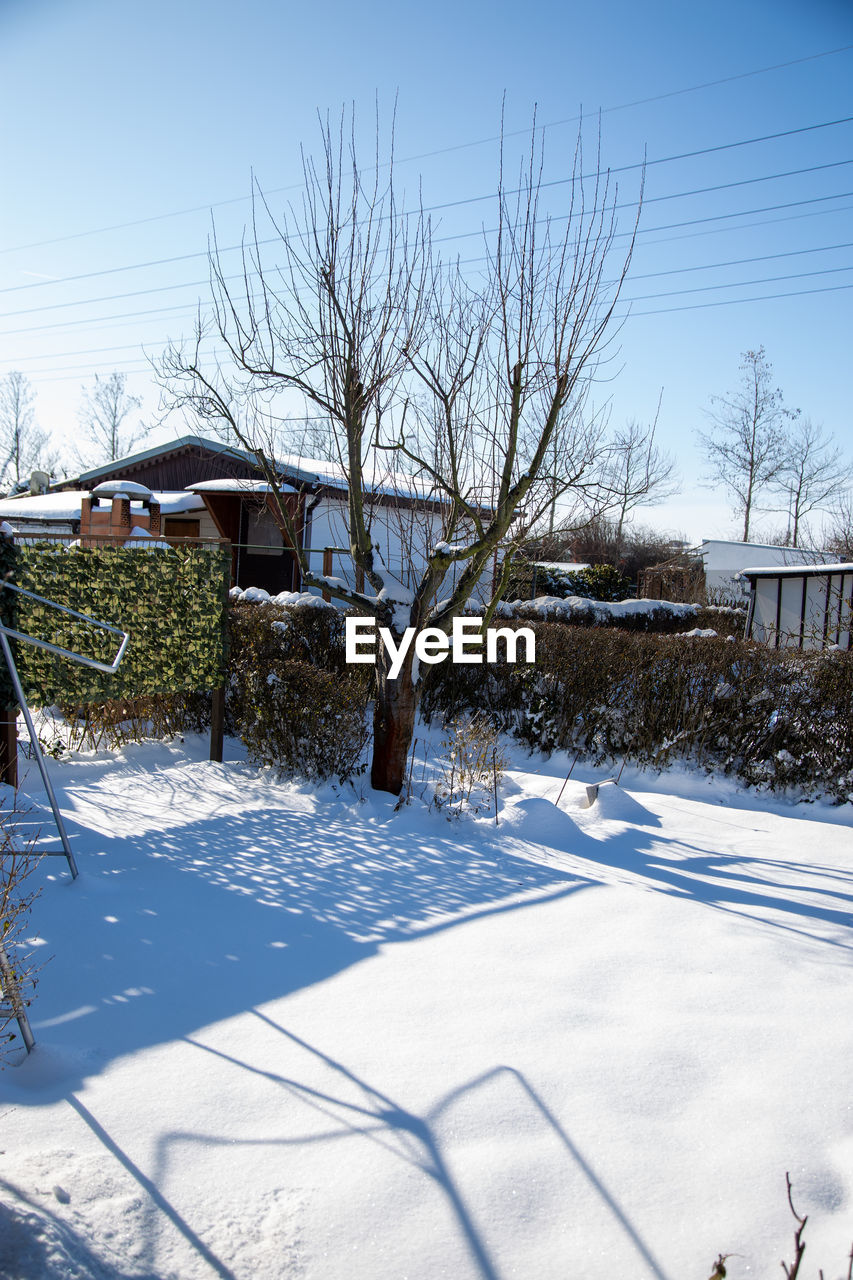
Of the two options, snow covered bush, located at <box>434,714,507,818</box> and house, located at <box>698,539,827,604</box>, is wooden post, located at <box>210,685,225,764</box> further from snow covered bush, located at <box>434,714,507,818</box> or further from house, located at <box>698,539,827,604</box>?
house, located at <box>698,539,827,604</box>

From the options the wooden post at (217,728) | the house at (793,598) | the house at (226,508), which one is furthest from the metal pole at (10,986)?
the house at (793,598)

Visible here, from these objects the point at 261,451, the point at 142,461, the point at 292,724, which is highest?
the point at 142,461

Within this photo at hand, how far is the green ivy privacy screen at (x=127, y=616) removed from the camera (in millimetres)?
5996

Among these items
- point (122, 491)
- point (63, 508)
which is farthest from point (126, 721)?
point (63, 508)

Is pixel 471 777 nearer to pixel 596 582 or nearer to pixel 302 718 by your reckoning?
pixel 302 718

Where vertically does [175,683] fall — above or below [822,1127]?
above

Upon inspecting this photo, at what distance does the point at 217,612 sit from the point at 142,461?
45.2ft

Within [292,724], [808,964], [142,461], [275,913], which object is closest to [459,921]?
[275,913]

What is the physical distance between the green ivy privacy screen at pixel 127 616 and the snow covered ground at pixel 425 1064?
1.27m

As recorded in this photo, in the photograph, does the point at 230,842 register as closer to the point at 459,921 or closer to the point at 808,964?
the point at 459,921

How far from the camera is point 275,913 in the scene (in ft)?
13.6

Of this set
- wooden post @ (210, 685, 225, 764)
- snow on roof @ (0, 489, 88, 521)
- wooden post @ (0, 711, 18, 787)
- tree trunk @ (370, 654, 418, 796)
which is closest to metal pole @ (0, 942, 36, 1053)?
wooden post @ (0, 711, 18, 787)

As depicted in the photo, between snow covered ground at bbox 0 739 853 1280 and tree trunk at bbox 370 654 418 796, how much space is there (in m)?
0.80

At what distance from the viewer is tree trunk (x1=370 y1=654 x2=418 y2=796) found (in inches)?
237
